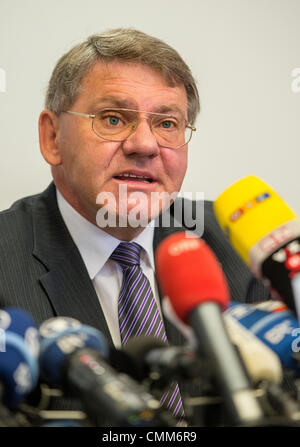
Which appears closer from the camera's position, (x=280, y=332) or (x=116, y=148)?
(x=280, y=332)

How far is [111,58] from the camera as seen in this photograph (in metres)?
1.67

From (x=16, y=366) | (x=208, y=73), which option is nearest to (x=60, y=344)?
(x=16, y=366)

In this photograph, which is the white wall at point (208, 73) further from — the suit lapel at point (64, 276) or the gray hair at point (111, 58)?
the suit lapel at point (64, 276)

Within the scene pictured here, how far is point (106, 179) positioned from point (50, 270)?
0.98ft

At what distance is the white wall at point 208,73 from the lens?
6.22 ft

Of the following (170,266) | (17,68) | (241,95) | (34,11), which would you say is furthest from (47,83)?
(170,266)

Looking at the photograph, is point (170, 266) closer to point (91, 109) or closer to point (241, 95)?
point (91, 109)

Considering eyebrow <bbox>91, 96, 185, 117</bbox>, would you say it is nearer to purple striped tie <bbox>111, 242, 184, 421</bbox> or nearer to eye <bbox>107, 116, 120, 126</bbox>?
eye <bbox>107, 116, 120, 126</bbox>

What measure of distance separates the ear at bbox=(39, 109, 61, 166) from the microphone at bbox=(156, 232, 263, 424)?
1073 mm

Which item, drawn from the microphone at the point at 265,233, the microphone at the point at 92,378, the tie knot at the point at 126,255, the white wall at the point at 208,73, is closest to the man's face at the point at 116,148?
the tie knot at the point at 126,255

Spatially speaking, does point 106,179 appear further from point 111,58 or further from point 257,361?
point 257,361

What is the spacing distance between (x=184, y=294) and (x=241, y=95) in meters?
1.63

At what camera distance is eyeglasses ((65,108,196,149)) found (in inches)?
63.2

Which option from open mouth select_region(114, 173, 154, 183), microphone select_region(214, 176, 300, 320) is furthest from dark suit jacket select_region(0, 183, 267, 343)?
microphone select_region(214, 176, 300, 320)
